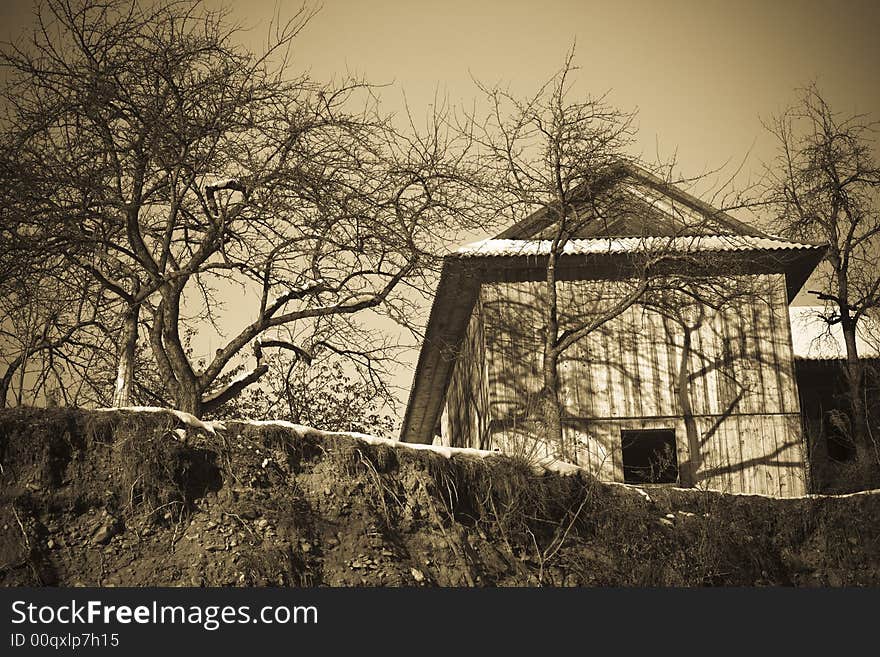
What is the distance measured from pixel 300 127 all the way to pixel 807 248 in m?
9.72

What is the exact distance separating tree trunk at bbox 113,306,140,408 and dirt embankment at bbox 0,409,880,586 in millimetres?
2298

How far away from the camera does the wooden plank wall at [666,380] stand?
19.2 metres

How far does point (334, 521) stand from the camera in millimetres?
11672

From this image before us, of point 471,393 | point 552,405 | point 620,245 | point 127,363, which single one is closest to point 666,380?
point 620,245

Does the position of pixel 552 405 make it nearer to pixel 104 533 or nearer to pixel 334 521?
pixel 334 521

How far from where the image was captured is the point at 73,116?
14234 mm

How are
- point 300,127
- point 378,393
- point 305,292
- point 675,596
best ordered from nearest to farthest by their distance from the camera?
point 675,596, point 300,127, point 305,292, point 378,393

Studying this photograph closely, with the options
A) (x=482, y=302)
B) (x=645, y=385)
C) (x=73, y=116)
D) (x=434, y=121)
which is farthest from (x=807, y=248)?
Result: (x=73, y=116)

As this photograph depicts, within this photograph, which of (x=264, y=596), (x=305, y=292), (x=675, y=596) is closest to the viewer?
(x=264, y=596)

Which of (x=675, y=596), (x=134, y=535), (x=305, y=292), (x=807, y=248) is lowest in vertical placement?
(x=675, y=596)

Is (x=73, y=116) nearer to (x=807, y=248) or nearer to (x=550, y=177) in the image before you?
(x=550, y=177)

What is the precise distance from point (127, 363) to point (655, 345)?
982 centimetres

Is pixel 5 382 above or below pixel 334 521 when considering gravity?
above

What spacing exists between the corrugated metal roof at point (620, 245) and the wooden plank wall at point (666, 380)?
0.72m
